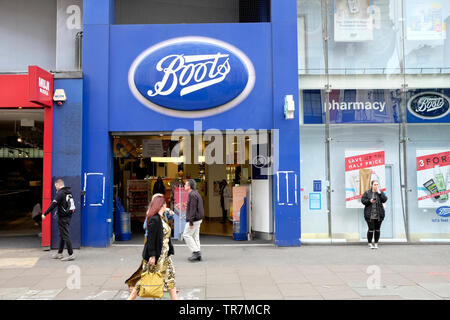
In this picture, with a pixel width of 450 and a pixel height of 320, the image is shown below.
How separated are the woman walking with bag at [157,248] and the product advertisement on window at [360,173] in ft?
21.1

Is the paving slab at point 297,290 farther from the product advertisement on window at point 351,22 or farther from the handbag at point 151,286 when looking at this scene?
the product advertisement on window at point 351,22

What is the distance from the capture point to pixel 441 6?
10828 millimetres

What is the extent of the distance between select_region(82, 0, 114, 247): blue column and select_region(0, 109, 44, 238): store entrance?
2.26 m

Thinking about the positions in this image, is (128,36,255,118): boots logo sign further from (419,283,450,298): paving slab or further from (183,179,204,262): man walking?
(419,283,450,298): paving slab

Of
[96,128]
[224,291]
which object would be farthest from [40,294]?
[96,128]

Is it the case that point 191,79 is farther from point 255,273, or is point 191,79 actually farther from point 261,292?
point 261,292

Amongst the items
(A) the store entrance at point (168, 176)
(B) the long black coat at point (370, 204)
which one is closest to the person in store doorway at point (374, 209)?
(B) the long black coat at point (370, 204)

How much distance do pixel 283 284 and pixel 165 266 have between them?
2.23m

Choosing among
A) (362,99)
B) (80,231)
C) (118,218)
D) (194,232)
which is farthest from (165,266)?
(362,99)

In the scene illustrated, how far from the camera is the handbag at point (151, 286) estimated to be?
17.1 feet

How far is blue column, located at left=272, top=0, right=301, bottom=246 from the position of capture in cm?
992

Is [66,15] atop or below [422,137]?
atop

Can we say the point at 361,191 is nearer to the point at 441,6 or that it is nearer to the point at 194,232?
the point at 194,232

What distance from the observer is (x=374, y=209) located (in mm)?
9633
